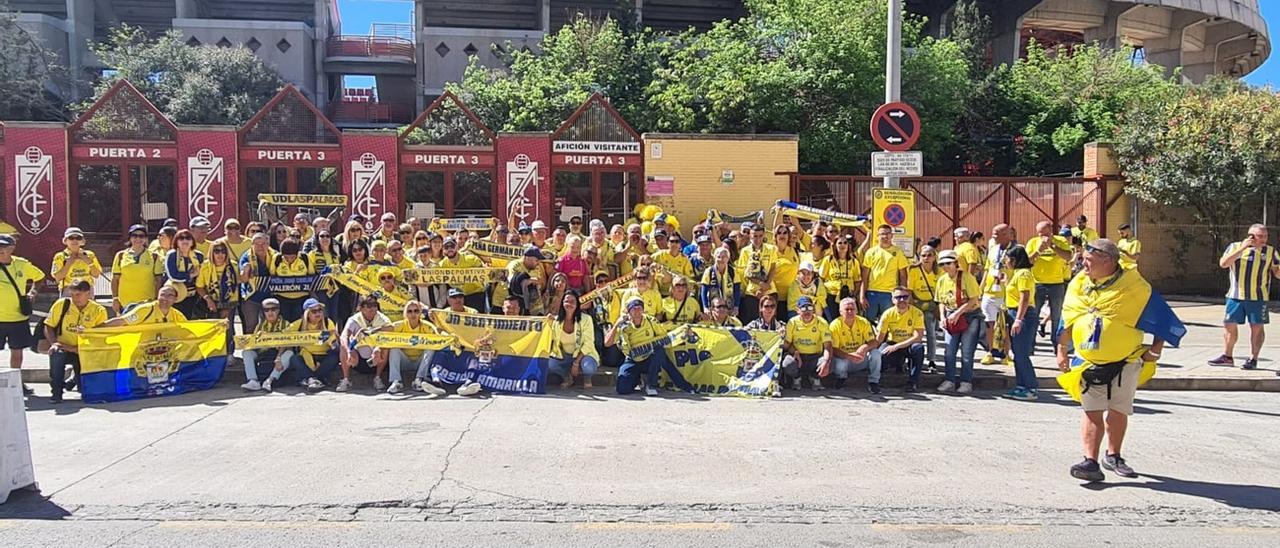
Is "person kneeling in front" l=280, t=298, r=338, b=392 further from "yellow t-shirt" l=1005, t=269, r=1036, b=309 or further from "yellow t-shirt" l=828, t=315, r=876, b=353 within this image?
"yellow t-shirt" l=1005, t=269, r=1036, b=309

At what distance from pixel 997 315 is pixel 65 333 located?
10226mm

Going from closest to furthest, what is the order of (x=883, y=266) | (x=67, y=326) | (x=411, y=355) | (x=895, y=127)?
(x=67, y=326)
(x=411, y=355)
(x=883, y=266)
(x=895, y=127)

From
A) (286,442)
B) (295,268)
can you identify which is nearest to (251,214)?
(295,268)

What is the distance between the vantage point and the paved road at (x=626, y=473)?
16.3 feet

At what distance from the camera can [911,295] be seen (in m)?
10.0

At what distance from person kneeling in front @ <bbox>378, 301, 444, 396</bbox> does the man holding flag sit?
20.0 ft

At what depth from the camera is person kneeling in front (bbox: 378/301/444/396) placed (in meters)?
9.45

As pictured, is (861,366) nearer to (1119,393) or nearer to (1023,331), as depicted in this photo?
(1023,331)

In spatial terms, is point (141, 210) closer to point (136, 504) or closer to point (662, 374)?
point (662, 374)

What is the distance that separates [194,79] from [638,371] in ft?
92.3

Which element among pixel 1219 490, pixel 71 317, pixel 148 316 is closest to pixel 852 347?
pixel 1219 490

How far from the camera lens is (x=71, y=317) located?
29.9 feet

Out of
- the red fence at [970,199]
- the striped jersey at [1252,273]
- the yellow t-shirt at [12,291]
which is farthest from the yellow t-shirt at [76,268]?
the striped jersey at [1252,273]

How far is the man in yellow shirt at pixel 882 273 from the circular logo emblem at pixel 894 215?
21cm
